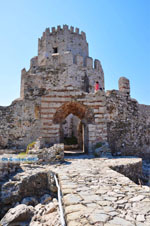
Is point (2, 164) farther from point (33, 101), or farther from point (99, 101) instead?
point (33, 101)

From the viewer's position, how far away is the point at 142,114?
10.4 meters

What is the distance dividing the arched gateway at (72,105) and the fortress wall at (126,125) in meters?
0.76

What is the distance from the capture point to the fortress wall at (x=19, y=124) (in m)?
11.7

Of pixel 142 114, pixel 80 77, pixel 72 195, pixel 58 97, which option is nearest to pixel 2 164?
pixel 72 195

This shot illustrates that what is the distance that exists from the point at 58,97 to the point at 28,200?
5095 mm

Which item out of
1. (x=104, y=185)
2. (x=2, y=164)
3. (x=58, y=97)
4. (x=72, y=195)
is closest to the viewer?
(x=72, y=195)

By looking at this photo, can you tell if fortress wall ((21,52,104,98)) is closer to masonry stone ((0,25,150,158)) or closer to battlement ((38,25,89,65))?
battlement ((38,25,89,65))

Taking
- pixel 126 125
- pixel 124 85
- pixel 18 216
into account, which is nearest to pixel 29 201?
pixel 18 216

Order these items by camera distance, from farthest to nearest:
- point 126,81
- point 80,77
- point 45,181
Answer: point 80,77 < point 126,81 < point 45,181

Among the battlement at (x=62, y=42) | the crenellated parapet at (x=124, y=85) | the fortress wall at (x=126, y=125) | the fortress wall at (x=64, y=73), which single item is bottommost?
the fortress wall at (x=126, y=125)

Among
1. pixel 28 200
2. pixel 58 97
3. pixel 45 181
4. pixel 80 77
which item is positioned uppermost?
pixel 80 77

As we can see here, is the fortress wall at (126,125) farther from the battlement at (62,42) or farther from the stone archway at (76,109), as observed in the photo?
the battlement at (62,42)

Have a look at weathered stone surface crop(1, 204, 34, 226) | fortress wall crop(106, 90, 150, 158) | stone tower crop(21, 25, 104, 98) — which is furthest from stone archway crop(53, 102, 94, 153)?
stone tower crop(21, 25, 104, 98)

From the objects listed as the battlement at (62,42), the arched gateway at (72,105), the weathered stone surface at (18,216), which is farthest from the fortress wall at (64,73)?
the weathered stone surface at (18,216)
